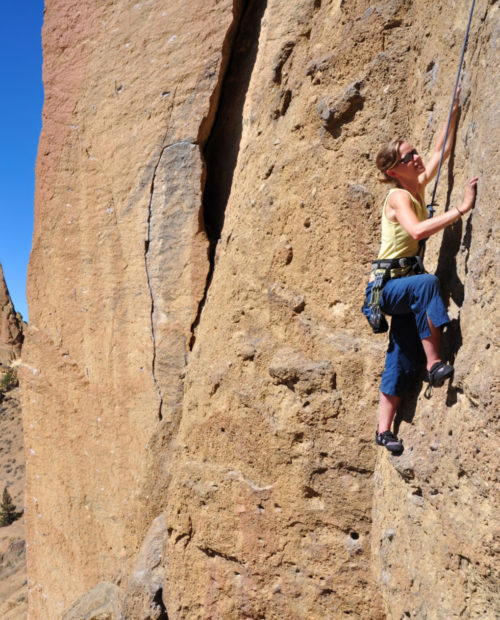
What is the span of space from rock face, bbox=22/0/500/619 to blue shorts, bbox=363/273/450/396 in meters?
0.12

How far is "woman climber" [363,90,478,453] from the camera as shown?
2285mm

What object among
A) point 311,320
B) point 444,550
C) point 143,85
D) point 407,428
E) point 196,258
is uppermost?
point 143,85

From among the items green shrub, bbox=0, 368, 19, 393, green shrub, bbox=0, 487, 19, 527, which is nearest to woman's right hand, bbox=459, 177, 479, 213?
green shrub, bbox=0, 487, 19, 527

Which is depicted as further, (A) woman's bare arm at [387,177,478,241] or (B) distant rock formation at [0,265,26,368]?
(B) distant rock formation at [0,265,26,368]

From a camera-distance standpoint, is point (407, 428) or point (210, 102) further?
point (210, 102)

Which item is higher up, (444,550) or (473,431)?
(473,431)

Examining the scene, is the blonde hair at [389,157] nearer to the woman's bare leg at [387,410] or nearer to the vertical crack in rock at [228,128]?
the woman's bare leg at [387,410]

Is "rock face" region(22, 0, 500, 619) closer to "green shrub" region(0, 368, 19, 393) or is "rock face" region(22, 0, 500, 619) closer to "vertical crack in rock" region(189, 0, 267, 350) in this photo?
"vertical crack in rock" region(189, 0, 267, 350)

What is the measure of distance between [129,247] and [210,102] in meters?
1.45

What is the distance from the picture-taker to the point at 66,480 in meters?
5.23

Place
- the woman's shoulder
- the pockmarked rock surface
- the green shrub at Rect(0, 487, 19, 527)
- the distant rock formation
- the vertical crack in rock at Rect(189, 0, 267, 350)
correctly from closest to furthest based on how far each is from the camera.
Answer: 1. the woman's shoulder
2. the vertical crack in rock at Rect(189, 0, 267, 350)
3. the pockmarked rock surface
4. the green shrub at Rect(0, 487, 19, 527)
5. the distant rock formation

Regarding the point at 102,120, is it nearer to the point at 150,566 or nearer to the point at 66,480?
the point at 66,480

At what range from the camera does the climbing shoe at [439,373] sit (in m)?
2.20

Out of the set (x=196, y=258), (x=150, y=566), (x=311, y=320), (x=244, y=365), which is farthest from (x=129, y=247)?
(x=150, y=566)
